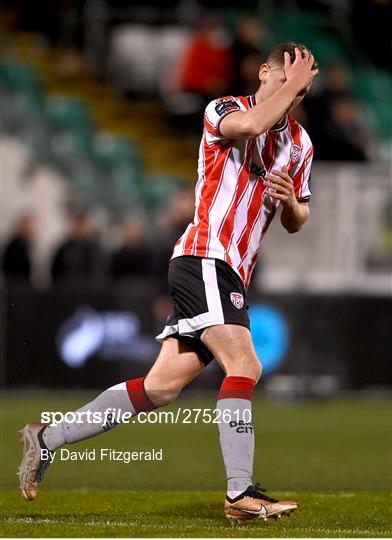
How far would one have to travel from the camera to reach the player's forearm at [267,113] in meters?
6.11

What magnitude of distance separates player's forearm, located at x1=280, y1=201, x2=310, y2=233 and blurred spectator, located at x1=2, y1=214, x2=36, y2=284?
9.15 metres

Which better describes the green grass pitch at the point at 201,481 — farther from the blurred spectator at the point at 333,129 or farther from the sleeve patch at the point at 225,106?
the blurred spectator at the point at 333,129

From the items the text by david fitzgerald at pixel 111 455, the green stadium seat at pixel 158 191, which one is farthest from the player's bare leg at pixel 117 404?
the green stadium seat at pixel 158 191

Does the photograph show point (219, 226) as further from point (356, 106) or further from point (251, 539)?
point (356, 106)

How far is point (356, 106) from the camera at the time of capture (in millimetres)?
Answer: 19203

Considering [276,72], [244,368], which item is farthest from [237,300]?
[276,72]

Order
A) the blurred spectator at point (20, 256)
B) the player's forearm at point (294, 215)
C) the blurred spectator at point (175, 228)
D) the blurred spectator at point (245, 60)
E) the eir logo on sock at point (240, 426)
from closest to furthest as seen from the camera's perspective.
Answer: the eir logo on sock at point (240, 426) → the player's forearm at point (294, 215) → the blurred spectator at point (175, 228) → the blurred spectator at point (20, 256) → the blurred spectator at point (245, 60)

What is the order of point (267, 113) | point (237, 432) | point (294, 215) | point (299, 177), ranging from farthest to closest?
Answer: point (299, 177), point (294, 215), point (237, 432), point (267, 113)

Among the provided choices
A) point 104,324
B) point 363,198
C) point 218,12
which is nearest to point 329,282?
point 363,198

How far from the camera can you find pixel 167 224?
16.8 metres

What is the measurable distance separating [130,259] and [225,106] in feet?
31.3

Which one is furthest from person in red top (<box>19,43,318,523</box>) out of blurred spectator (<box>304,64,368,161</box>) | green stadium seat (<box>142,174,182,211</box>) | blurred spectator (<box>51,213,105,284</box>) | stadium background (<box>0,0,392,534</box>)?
green stadium seat (<box>142,174,182,211</box>)

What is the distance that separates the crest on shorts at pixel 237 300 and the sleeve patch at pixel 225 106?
32.0 inches

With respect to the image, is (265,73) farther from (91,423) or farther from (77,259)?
(77,259)
